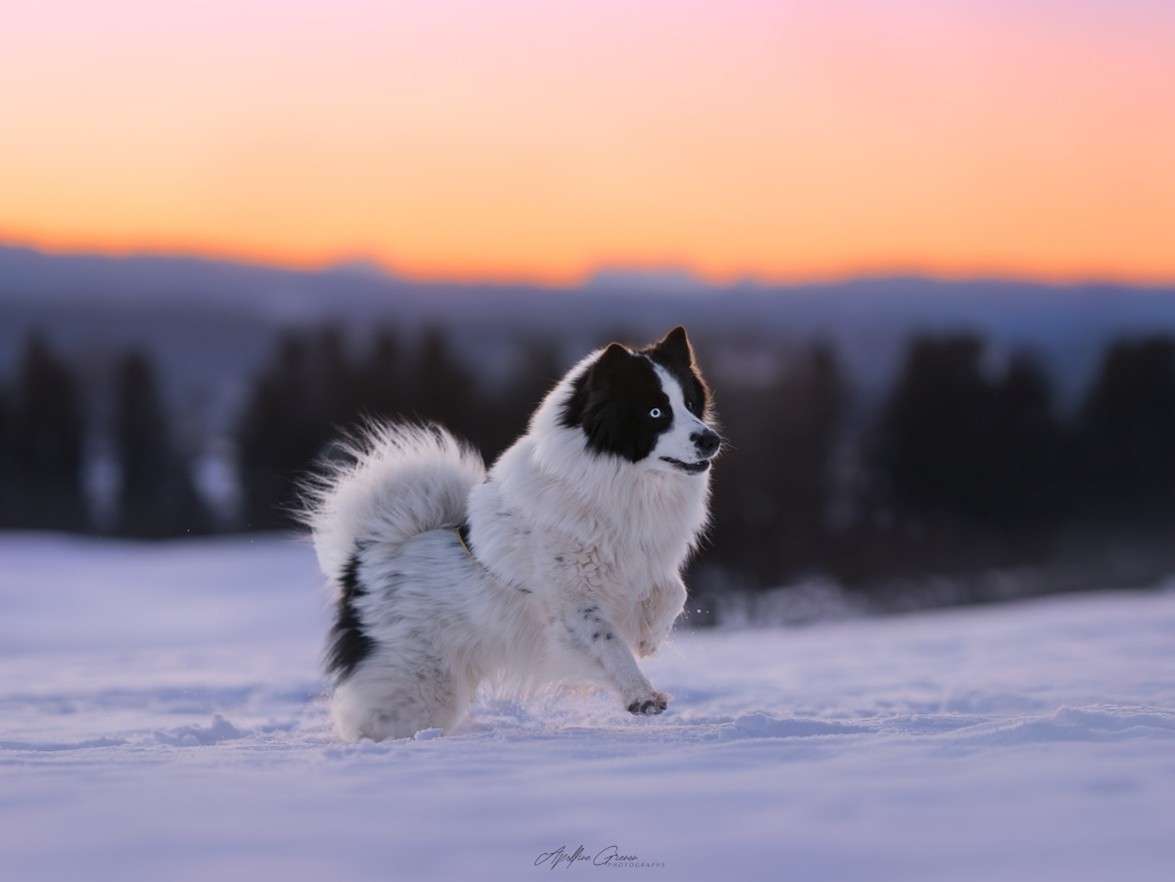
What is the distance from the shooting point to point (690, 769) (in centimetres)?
397

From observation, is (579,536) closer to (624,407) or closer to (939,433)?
(624,407)

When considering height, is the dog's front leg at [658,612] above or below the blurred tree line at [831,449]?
above

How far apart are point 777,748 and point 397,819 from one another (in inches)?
54.0

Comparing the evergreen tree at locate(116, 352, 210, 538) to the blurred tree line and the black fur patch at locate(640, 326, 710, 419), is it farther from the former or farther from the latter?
the black fur patch at locate(640, 326, 710, 419)

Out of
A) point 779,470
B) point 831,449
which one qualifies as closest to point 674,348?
point 779,470

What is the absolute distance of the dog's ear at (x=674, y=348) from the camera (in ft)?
18.8

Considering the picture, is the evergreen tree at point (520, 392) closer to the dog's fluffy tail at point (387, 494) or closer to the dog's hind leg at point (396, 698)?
the dog's fluffy tail at point (387, 494)

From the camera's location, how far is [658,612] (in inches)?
221

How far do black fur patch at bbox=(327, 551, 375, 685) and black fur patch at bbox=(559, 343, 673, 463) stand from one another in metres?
1.28

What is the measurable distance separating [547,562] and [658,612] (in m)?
0.58

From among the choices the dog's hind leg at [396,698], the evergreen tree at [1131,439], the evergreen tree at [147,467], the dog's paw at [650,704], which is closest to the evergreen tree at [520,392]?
the evergreen tree at [147,467]

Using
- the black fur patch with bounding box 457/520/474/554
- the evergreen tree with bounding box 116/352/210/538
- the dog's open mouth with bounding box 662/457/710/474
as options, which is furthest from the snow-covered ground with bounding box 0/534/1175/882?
the evergreen tree with bounding box 116/352/210/538

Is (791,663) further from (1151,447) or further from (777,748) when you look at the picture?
(1151,447)

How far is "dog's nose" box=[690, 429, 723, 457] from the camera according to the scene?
5297mm
